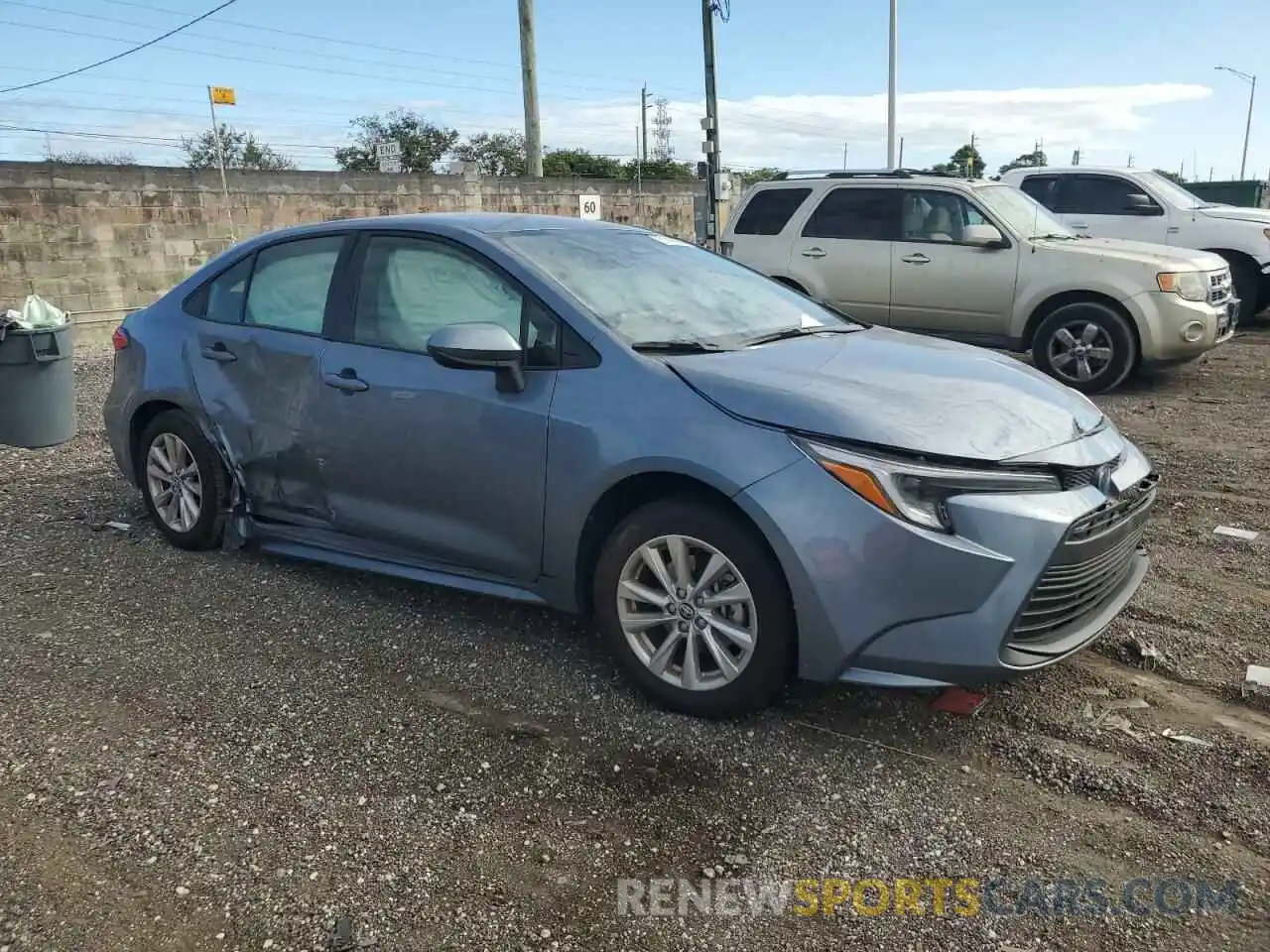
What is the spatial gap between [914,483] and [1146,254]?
7.08 meters

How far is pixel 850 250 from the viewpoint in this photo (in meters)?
9.88

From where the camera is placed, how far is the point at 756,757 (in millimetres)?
3180

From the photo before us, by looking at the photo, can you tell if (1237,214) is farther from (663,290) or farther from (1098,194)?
(663,290)

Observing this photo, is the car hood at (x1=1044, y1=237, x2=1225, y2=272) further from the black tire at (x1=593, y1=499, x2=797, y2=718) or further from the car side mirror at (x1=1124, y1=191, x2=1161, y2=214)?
the black tire at (x1=593, y1=499, x2=797, y2=718)

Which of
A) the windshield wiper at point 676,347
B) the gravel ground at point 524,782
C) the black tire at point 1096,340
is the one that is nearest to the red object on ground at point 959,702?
the gravel ground at point 524,782

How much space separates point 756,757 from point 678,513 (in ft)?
2.55

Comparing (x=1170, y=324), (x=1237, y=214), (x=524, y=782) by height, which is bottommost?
(x=524, y=782)

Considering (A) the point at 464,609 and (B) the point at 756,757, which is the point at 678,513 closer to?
(B) the point at 756,757

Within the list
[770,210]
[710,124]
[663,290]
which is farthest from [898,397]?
[710,124]

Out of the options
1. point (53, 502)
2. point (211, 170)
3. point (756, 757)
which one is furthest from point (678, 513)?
point (211, 170)

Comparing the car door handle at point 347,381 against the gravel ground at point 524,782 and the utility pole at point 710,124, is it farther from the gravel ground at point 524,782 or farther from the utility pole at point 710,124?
the utility pole at point 710,124

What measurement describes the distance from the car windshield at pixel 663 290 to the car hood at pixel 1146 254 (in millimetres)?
5282

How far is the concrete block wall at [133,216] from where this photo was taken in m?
13.8

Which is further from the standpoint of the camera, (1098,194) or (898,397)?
(1098,194)
